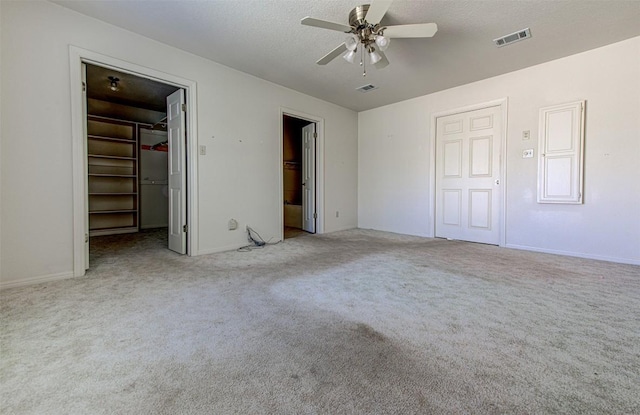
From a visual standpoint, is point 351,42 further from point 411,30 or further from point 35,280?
point 35,280

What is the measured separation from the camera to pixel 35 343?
4.92 feet

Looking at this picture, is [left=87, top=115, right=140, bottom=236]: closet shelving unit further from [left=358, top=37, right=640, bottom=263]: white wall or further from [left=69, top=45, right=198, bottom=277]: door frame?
[left=358, top=37, right=640, bottom=263]: white wall

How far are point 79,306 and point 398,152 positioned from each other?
198 inches

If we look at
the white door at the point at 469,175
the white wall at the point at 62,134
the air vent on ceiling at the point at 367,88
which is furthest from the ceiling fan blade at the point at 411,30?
the white door at the point at 469,175

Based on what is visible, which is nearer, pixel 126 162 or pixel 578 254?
pixel 578 254

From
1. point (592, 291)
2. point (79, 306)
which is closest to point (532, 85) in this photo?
point (592, 291)

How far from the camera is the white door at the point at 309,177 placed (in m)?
5.35

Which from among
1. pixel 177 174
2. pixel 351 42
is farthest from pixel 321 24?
pixel 177 174

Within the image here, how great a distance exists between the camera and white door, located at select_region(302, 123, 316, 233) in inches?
211

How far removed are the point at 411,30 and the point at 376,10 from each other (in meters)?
0.41

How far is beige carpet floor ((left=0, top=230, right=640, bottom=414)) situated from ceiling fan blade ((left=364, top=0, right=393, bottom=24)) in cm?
224

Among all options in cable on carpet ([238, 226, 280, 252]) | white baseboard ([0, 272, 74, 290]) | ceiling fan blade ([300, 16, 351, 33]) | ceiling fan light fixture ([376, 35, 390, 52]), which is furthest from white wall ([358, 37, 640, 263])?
white baseboard ([0, 272, 74, 290])

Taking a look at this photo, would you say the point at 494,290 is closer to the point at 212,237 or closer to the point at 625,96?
the point at 625,96

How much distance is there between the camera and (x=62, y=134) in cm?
257
